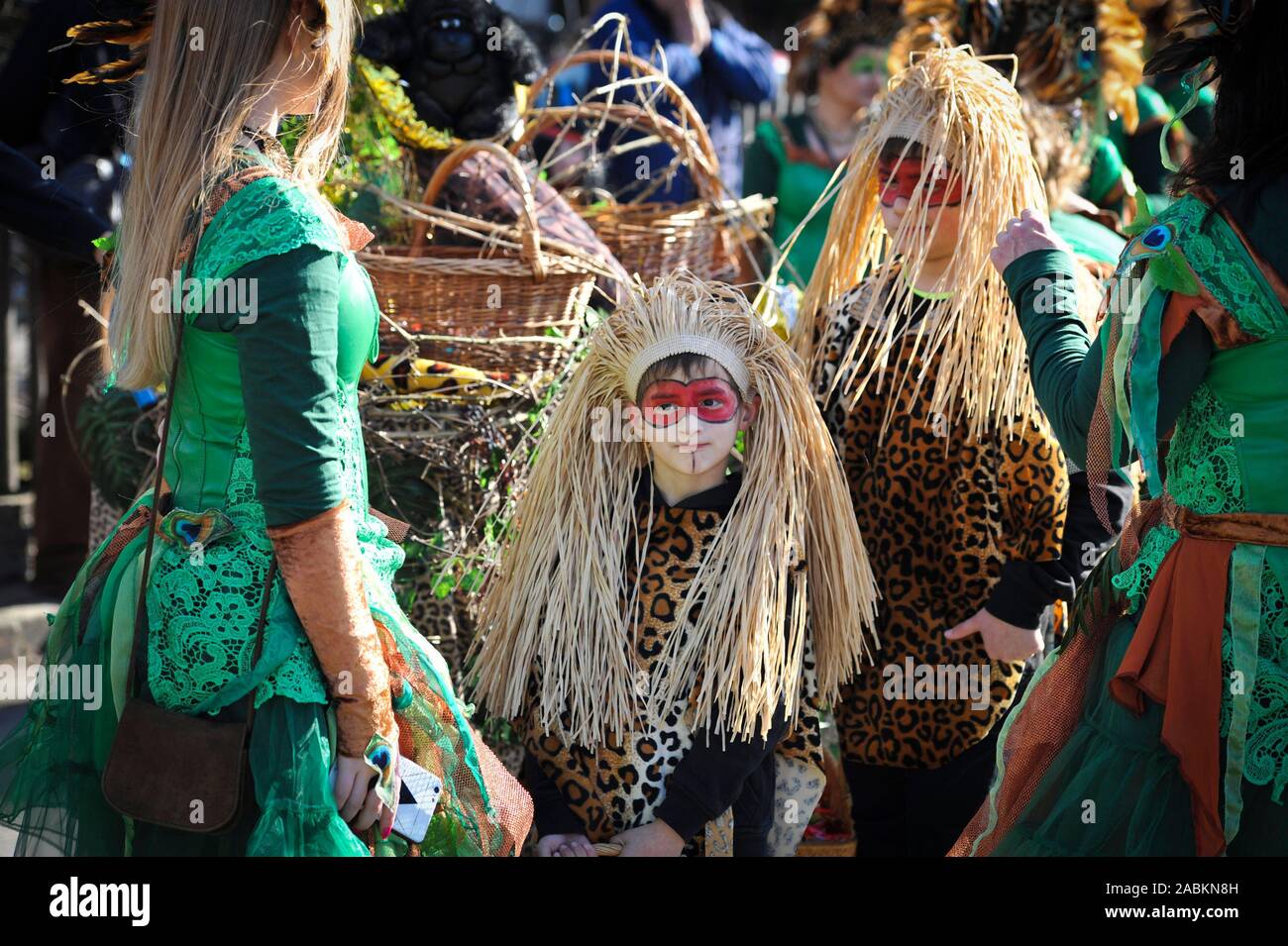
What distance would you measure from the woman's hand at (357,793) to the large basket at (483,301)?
131 cm

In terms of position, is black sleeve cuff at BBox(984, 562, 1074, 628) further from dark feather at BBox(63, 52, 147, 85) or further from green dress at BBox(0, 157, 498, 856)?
dark feather at BBox(63, 52, 147, 85)

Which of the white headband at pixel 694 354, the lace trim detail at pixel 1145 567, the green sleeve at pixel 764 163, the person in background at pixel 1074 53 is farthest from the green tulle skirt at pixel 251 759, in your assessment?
the green sleeve at pixel 764 163

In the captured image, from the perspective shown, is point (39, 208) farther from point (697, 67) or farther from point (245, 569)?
point (697, 67)

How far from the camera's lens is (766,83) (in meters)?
5.15

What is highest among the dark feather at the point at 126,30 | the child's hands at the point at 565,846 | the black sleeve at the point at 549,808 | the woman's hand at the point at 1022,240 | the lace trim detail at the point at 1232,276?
the dark feather at the point at 126,30

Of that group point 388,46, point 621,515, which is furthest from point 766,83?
point 621,515

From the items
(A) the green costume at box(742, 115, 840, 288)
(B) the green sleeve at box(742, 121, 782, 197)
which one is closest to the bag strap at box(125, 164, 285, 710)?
(A) the green costume at box(742, 115, 840, 288)

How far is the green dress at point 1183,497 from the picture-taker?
5.88 feet

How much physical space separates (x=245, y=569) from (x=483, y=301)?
1302 millimetres

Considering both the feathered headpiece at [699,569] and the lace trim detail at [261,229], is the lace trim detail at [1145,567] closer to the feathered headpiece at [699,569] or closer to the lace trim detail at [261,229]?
the feathered headpiece at [699,569]

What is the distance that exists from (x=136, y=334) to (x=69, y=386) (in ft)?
7.40

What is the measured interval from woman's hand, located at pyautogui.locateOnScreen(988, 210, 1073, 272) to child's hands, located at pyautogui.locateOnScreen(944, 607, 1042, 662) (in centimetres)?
77

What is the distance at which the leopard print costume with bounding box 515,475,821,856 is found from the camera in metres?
2.39
